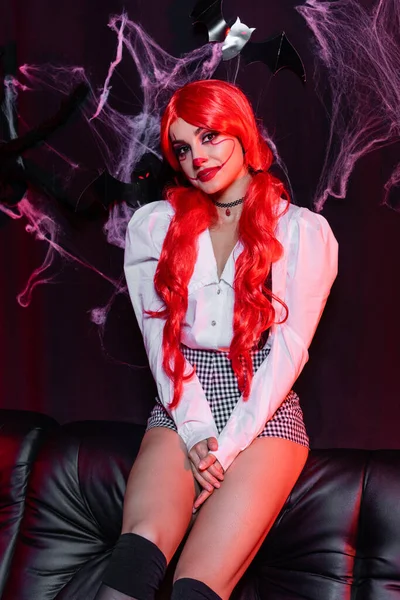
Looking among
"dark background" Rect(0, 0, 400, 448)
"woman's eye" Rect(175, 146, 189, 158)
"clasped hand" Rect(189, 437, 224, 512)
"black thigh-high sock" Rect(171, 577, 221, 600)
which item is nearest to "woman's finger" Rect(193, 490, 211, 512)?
"clasped hand" Rect(189, 437, 224, 512)

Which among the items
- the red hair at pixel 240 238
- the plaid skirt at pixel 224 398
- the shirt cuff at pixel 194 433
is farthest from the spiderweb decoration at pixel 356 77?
the shirt cuff at pixel 194 433

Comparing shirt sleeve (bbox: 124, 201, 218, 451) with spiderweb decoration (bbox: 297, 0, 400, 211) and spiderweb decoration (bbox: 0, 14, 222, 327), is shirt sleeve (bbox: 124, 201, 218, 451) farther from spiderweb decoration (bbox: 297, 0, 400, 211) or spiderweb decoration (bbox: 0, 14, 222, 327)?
spiderweb decoration (bbox: 297, 0, 400, 211)

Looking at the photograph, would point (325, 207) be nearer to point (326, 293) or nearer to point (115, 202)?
point (326, 293)

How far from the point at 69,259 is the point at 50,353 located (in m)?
0.35

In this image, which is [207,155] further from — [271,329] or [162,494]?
[162,494]

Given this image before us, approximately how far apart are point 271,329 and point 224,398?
220mm

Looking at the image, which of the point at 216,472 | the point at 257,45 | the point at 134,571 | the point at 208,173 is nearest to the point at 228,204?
the point at 208,173

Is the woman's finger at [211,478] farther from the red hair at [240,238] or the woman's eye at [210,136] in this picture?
the woman's eye at [210,136]

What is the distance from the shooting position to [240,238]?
6.82 feet

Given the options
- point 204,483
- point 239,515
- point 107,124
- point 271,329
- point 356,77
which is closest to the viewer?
point 239,515

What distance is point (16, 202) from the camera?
2.72 m

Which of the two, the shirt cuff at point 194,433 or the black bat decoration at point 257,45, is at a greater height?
the black bat decoration at point 257,45

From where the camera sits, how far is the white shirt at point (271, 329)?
194cm

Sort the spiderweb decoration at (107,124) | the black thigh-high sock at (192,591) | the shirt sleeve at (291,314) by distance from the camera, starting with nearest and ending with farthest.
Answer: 1. the black thigh-high sock at (192,591)
2. the shirt sleeve at (291,314)
3. the spiderweb decoration at (107,124)
